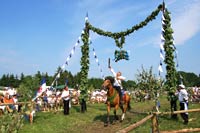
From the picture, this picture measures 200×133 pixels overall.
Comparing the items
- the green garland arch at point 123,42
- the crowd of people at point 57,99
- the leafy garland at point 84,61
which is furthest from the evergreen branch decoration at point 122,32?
the crowd of people at point 57,99

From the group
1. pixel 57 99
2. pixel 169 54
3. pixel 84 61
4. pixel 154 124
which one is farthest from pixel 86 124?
pixel 154 124

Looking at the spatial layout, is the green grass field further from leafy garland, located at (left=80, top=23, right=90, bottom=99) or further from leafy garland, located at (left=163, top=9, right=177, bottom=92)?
leafy garland, located at (left=80, top=23, right=90, bottom=99)

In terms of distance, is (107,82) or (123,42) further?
(123,42)

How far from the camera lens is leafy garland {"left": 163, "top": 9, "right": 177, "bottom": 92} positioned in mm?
17781

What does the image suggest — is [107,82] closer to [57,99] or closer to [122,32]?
[122,32]

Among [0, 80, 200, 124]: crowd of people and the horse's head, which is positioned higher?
the horse's head

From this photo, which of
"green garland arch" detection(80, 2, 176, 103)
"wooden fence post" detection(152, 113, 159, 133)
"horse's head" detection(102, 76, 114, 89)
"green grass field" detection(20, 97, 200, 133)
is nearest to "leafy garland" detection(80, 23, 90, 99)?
"green garland arch" detection(80, 2, 176, 103)

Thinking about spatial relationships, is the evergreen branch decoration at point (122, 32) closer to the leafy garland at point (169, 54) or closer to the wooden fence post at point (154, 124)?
the leafy garland at point (169, 54)

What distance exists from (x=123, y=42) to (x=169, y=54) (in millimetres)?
5151

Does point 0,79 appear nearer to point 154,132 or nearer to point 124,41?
point 124,41

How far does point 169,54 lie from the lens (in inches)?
704

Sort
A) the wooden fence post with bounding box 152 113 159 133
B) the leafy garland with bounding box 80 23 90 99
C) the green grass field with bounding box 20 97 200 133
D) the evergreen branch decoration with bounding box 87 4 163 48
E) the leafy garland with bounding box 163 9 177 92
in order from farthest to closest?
the leafy garland with bounding box 80 23 90 99
the evergreen branch decoration with bounding box 87 4 163 48
the leafy garland with bounding box 163 9 177 92
the green grass field with bounding box 20 97 200 133
the wooden fence post with bounding box 152 113 159 133

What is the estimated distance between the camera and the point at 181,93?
16.8m

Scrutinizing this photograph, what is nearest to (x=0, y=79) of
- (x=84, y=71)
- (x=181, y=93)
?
(x=84, y=71)
